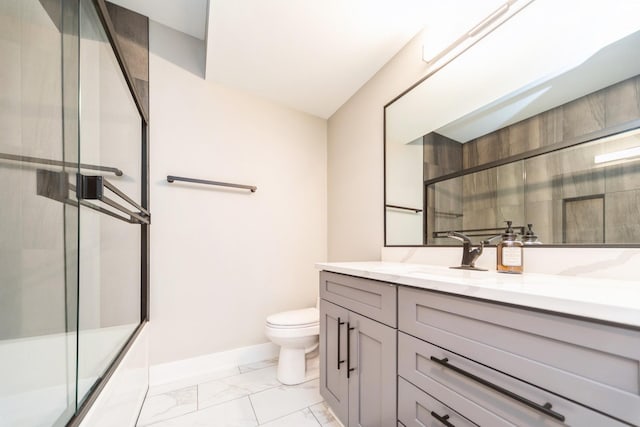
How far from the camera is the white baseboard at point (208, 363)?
167 cm

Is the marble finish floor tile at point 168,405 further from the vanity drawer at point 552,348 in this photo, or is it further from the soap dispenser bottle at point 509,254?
the soap dispenser bottle at point 509,254

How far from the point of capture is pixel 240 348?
76.2 inches

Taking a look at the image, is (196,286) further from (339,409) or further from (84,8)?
(84,8)

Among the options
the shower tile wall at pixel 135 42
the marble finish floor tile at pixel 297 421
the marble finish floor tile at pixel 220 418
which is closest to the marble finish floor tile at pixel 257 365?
the marble finish floor tile at pixel 220 418

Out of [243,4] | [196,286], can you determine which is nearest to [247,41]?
[243,4]

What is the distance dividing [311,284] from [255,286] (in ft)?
1.71

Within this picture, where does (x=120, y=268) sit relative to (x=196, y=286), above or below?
above

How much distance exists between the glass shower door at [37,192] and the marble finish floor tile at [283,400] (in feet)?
3.16

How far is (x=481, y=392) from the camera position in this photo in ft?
2.12

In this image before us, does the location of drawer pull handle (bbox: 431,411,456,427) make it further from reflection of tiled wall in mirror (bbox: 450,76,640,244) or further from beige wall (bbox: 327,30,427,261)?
beige wall (bbox: 327,30,427,261)

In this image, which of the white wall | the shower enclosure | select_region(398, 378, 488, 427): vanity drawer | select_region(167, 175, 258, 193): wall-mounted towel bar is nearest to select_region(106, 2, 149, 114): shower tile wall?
the white wall

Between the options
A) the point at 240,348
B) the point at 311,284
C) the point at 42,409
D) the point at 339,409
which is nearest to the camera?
the point at 42,409

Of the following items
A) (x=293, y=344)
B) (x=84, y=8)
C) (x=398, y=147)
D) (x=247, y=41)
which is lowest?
(x=293, y=344)

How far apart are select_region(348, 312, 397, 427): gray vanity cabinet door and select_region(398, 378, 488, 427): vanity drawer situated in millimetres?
40
